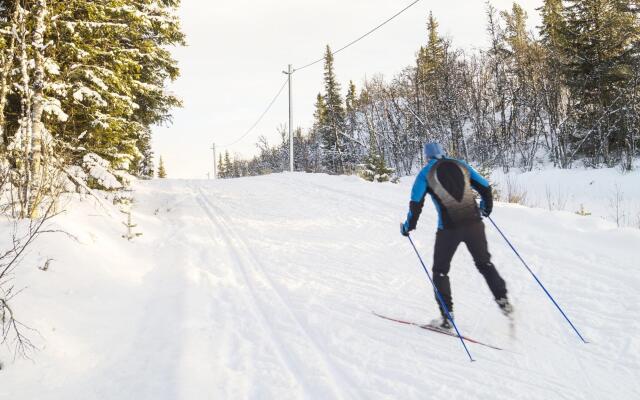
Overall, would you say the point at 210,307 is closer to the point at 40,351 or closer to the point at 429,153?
the point at 40,351

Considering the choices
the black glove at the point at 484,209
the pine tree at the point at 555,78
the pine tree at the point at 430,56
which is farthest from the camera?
the pine tree at the point at 430,56

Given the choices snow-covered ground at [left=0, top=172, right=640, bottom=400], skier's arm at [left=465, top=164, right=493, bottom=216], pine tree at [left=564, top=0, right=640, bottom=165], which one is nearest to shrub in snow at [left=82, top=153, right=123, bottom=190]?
snow-covered ground at [left=0, top=172, right=640, bottom=400]

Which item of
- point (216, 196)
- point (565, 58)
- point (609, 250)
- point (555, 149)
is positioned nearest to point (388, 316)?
point (609, 250)

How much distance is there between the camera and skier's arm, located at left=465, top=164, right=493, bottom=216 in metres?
4.25

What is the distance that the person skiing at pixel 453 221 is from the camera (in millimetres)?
Answer: 4020

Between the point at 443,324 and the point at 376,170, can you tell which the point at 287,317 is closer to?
the point at 443,324

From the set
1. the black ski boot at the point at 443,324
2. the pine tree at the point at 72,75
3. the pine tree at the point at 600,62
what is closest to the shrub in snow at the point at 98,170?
the pine tree at the point at 72,75

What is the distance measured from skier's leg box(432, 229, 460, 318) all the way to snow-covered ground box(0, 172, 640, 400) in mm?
380

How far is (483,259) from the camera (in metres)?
4.01

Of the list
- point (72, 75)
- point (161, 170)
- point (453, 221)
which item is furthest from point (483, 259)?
point (161, 170)

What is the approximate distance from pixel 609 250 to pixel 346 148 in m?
38.4

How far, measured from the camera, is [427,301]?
16.0 ft

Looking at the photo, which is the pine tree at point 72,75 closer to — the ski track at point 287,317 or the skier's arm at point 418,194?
the ski track at point 287,317

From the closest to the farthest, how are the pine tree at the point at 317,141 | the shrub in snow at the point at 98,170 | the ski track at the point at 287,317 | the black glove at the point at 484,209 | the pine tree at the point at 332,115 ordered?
the ski track at the point at 287,317 → the black glove at the point at 484,209 → the shrub in snow at the point at 98,170 → the pine tree at the point at 332,115 → the pine tree at the point at 317,141
